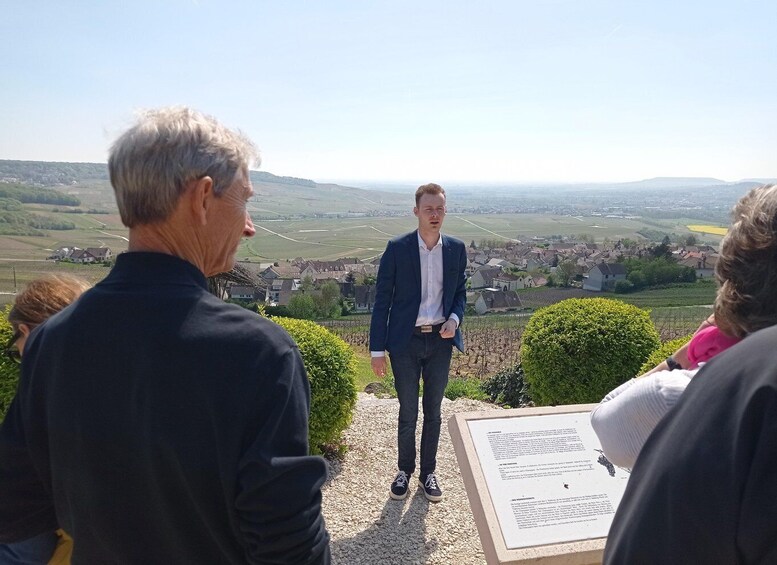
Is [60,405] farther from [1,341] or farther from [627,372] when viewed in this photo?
[627,372]

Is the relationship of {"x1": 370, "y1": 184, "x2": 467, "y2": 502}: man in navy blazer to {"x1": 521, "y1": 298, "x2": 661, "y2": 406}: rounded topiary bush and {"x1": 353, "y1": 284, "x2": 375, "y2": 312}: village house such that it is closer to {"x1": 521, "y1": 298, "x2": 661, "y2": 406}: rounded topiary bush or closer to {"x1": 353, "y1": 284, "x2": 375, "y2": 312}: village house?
{"x1": 521, "y1": 298, "x2": 661, "y2": 406}: rounded topiary bush

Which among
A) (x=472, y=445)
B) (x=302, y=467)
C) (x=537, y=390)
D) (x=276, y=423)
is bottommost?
(x=537, y=390)

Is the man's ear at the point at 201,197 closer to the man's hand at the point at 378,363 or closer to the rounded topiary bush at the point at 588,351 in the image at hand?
the man's hand at the point at 378,363

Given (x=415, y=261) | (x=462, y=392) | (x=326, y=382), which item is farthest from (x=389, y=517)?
(x=462, y=392)

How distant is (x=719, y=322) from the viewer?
50.3 inches

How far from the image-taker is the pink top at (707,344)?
1.45m

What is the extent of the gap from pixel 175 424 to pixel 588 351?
17.9 ft

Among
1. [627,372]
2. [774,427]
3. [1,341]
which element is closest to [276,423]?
[774,427]

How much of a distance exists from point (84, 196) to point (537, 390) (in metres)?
57.7

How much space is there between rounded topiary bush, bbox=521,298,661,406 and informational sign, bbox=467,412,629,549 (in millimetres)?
3357

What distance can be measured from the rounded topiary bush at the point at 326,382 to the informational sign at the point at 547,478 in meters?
2.35

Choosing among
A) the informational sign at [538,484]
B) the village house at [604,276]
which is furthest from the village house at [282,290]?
the informational sign at [538,484]

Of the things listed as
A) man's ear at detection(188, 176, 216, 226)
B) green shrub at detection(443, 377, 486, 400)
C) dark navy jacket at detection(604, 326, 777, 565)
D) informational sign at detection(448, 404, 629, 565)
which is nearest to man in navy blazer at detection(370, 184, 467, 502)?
informational sign at detection(448, 404, 629, 565)

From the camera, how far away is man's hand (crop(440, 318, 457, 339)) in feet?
12.8
